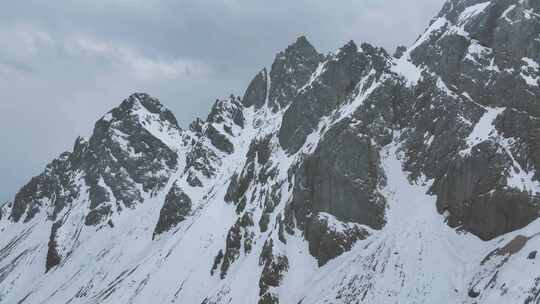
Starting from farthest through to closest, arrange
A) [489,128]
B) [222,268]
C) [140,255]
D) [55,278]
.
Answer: [55,278] < [140,255] < [222,268] < [489,128]

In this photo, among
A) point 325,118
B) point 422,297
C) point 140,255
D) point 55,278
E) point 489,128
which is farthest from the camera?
point 55,278

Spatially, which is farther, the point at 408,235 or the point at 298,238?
the point at 298,238

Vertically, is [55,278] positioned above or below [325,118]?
below

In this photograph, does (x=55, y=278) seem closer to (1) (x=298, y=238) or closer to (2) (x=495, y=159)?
(1) (x=298, y=238)

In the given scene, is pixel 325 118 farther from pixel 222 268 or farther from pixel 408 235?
pixel 408 235

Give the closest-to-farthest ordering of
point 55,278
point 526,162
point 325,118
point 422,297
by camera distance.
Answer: point 422,297, point 526,162, point 325,118, point 55,278

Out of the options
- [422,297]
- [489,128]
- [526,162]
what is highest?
[489,128]

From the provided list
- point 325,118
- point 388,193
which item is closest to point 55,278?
point 325,118

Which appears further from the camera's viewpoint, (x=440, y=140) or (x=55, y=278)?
(x=55, y=278)

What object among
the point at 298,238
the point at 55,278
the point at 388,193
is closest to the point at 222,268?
the point at 298,238
